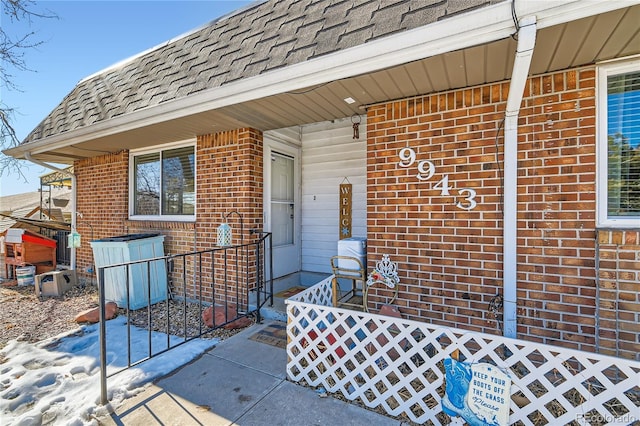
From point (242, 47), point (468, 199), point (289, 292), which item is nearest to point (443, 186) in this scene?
point (468, 199)

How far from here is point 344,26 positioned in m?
2.48

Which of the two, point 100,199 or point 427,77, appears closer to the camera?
point 427,77

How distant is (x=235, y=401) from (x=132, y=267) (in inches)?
121

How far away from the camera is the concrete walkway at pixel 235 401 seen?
2.10 meters

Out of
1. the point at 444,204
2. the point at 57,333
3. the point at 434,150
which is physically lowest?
the point at 57,333

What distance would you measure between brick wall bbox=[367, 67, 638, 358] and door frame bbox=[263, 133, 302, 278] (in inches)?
68.9

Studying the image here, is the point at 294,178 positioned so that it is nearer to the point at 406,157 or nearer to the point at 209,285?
the point at 209,285

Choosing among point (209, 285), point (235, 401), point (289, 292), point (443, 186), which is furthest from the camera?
point (289, 292)

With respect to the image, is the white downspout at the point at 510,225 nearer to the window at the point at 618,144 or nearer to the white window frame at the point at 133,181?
the window at the point at 618,144

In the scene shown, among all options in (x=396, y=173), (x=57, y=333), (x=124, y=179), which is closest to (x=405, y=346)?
(x=396, y=173)

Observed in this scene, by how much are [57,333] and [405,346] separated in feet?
14.1

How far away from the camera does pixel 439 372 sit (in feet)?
6.85

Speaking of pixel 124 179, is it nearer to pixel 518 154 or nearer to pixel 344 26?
pixel 344 26

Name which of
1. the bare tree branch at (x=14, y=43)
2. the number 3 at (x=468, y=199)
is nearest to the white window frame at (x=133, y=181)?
the bare tree branch at (x=14, y=43)
